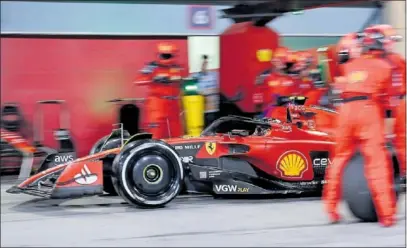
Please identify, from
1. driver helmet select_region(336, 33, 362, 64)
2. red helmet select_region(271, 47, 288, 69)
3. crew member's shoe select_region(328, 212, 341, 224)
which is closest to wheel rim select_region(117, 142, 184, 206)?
crew member's shoe select_region(328, 212, 341, 224)

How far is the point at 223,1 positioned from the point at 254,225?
7059mm

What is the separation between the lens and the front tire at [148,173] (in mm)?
7184

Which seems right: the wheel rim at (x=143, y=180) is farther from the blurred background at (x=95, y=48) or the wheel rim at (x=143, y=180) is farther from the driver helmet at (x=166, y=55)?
the blurred background at (x=95, y=48)

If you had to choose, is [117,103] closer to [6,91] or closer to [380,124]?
[6,91]

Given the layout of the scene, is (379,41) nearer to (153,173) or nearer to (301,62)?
(153,173)

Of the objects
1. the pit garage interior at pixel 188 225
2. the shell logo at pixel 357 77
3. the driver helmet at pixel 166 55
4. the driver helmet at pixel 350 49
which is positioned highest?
the driver helmet at pixel 166 55

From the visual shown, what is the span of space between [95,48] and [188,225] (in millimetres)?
6231

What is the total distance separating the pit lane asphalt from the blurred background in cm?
335

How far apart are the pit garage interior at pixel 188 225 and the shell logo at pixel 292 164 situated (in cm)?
32

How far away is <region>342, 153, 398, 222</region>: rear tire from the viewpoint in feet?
20.4

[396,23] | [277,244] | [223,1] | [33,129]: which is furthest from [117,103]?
[277,244]

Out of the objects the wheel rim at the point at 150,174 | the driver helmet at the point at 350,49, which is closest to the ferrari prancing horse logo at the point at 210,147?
the wheel rim at the point at 150,174

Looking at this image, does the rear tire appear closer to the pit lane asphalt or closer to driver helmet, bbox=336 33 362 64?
the pit lane asphalt

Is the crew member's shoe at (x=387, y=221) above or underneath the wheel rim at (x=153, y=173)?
underneath
